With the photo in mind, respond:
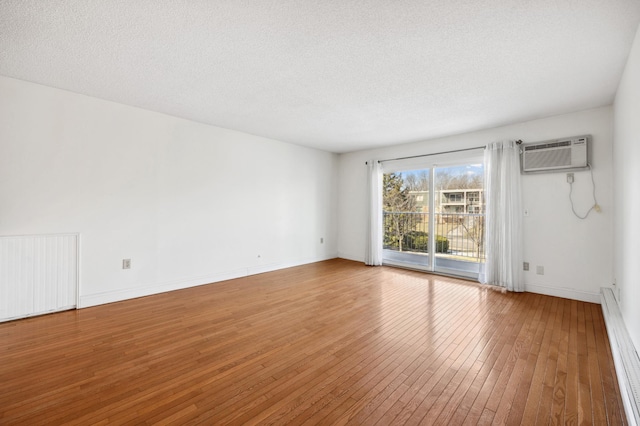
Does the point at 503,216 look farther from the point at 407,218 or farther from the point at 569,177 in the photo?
the point at 407,218

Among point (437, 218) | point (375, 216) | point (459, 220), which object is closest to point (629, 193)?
point (459, 220)

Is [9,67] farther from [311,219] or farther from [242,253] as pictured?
[311,219]

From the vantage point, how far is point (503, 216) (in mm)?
4211

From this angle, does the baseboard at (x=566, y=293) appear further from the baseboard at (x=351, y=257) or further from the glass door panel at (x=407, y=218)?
the baseboard at (x=351, y=257)

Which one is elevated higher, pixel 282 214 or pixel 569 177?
pixel 569 177

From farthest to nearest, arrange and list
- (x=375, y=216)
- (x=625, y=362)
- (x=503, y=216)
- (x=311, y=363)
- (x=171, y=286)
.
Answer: (x=375, y=216)
(x=503, y=216)
(x=171, y=286)
(x=311, y=363)
(x=625, y=362)

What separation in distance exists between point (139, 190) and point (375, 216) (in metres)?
4.29

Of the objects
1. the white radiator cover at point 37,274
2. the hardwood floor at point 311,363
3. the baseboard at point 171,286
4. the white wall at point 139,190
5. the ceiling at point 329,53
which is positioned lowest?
the hardwood floor at point 311,363

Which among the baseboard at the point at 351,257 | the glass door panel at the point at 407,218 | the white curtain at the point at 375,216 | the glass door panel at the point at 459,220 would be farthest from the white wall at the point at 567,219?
the baseboard at the point at 351,257

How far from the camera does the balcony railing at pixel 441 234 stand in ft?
15.9

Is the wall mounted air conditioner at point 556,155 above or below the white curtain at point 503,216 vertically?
above

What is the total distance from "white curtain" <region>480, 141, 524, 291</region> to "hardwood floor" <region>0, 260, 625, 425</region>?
62 centimetres

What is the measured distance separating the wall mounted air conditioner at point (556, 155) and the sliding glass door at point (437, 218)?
719 millimetres

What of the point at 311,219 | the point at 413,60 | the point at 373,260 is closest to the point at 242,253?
the point at 311,219
